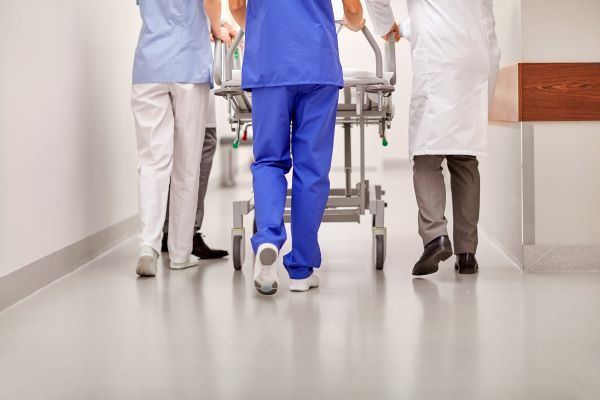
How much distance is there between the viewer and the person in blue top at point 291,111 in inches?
125

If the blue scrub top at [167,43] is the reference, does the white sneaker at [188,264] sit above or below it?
below

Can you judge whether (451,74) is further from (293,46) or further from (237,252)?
(237,252)

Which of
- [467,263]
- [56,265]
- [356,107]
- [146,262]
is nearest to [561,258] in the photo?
[467,263]

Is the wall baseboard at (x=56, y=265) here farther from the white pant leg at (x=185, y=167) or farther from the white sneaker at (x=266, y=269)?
the white sneaker at (x=266, y=269)

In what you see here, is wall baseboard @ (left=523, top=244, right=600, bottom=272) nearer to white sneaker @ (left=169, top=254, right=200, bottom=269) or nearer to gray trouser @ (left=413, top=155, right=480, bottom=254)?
gray trouser @ (left=413, top=155, right=480, bottom=254)

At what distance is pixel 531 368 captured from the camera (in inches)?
88.5

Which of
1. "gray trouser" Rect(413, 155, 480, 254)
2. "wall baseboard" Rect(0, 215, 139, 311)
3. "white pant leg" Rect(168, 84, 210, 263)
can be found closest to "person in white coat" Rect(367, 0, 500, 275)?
"gray trouser" Rect(413, 155, 480, 254)

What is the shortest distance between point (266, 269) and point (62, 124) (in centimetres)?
118

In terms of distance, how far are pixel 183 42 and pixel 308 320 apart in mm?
1386

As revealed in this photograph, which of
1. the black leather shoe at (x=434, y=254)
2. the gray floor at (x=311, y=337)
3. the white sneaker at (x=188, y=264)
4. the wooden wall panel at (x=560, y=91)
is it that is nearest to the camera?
the gray floor at (x=311, y=337)

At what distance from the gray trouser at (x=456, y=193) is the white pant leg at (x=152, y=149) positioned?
100 centimetres

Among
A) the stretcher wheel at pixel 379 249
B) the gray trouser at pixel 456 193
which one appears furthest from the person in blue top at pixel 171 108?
the gray trouser at pixel 456 193

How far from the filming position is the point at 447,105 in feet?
11.5

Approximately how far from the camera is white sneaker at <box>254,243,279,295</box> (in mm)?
3086
